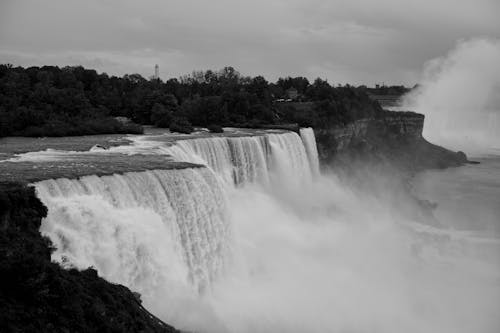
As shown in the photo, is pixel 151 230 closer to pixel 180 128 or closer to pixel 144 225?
pixel 144 225

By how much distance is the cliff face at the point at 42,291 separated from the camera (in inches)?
377

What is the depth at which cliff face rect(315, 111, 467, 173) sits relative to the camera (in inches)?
1670

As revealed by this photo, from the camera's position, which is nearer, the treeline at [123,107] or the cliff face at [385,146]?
the treeline at [123,107]

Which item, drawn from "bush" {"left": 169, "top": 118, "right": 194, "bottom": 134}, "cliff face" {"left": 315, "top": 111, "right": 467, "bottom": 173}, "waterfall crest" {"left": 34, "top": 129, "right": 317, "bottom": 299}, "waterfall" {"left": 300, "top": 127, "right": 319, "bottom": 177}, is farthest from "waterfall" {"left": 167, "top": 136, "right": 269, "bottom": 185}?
"cliff face" {"left": 315, "top": 111, "right": 467, "bottom": 173}

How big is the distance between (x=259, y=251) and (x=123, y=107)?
24.2 m

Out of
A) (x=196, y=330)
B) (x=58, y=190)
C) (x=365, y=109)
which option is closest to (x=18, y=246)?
(x=58, y=190)

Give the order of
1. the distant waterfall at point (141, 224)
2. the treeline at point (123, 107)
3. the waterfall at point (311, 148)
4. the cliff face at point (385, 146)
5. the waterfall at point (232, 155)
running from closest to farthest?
1. the distant waterfall at point (141, 224)
2. the waterfall at point (232, 155)
3. the treeline at point (123, 107)
4. the waterfall at point (311, 148)
5. the cliff face at point (385, 146)

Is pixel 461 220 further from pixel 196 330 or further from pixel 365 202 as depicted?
pixel 196 330

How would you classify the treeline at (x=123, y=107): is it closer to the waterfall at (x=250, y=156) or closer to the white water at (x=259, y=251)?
the waterfall at (x=250, y=156)

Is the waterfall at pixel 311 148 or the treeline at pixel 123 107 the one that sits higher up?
the treeline at pixel 123 107

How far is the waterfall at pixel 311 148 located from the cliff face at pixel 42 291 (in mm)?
24313

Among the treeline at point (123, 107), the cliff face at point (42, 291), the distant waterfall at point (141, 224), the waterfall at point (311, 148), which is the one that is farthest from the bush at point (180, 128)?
the cliff face at point (42, 291)

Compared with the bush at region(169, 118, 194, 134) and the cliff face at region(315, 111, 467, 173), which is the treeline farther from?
the cliff face at region(315, 111, 467, 173)

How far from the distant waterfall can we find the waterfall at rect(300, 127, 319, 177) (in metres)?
17.4
